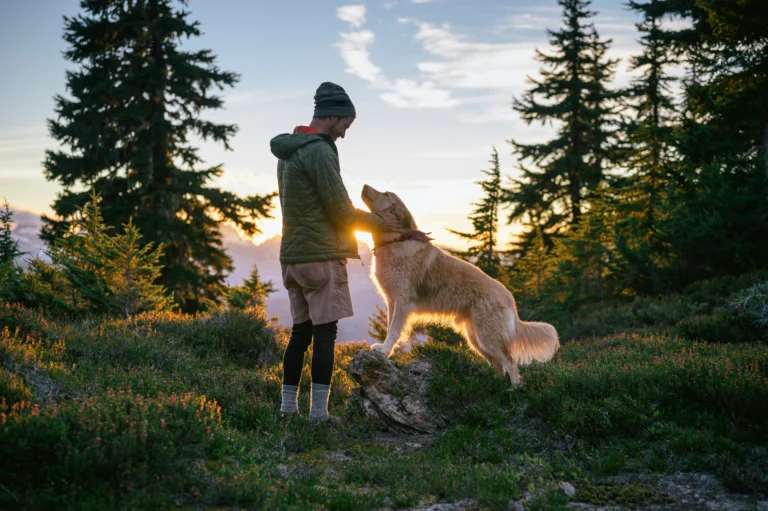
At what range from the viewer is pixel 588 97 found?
94.7 ft

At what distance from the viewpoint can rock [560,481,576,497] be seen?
380cm

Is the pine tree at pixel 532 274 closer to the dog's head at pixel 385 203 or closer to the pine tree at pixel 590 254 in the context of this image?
the pine tree at pixel 590 254

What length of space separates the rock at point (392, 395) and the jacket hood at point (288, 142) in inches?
90.7

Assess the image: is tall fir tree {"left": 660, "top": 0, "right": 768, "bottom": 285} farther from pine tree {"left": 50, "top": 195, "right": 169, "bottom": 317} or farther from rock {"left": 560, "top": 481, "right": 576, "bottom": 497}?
pine tree {"left": 50, "top": 195, "right": 169, "bottom": 317}

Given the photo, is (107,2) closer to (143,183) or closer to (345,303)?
(143,183)

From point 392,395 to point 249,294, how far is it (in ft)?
38.2

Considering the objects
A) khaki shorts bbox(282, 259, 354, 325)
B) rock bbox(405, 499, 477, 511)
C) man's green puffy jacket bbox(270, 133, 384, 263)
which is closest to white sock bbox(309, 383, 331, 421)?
khaki shorts bbox(282, 259, 354, 325)

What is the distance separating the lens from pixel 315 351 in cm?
497

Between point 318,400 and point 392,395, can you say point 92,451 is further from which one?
point 392,395

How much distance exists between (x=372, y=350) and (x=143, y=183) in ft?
61.5

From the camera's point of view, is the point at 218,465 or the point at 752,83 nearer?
the point at 218,465

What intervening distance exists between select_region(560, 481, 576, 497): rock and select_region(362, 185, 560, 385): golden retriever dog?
2.10 m

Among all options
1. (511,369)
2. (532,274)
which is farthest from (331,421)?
(532,274)

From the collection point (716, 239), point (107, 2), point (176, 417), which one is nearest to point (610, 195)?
point (716, 239)
